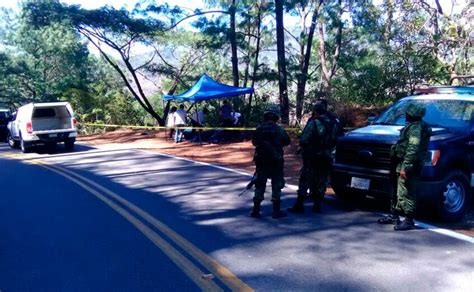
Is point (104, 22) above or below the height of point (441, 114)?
above

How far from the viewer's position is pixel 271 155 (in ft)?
23.1

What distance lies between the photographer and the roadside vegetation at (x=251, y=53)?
19.2 m

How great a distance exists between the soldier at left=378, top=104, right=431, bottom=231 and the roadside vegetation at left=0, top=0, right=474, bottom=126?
362 inches

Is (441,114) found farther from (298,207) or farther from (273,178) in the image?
(273,178)

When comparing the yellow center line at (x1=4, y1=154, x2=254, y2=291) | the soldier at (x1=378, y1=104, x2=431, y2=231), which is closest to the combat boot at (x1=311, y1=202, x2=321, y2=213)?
the soldier at (x1=378, y1=104, x2=431, y2=231)

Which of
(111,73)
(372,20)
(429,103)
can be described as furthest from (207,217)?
(111,73)

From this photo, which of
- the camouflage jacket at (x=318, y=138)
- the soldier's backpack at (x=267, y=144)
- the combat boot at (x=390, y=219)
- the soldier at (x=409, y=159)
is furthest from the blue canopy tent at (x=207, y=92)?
the soldier at (x=409, y=159)

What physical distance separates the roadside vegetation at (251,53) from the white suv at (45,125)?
7.32 metres

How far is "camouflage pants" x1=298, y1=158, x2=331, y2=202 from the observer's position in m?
7.46

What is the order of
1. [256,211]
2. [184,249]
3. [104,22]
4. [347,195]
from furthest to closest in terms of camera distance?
[104,22]
[347,195]
[256,211]
[184,249]

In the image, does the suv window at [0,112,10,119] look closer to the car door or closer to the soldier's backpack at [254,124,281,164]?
the car door

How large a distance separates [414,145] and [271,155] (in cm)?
193

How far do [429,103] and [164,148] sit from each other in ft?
37.9

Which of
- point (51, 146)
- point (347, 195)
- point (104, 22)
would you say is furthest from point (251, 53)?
point (347, 195)
